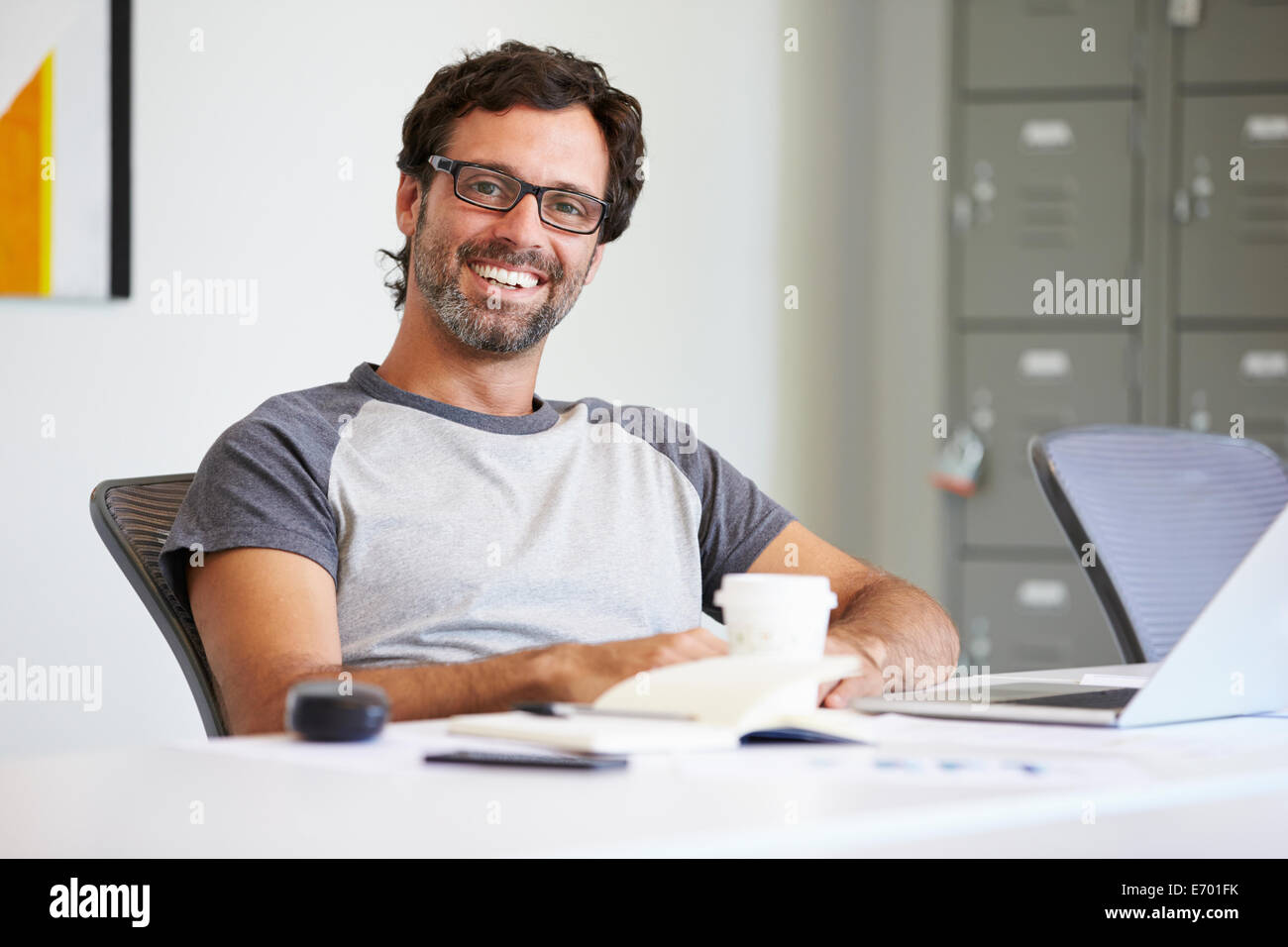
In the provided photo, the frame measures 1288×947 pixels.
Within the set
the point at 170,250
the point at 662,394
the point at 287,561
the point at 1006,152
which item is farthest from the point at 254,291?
the point at 1006,152

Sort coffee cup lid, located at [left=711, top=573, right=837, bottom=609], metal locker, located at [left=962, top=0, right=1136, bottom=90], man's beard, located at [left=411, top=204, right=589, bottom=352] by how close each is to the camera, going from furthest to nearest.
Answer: metal locker, located at [left=962, top=0, right=1136, bottom=90] < man's beard, located at [left=411, top=204, right=589, bottom=352] < coffee cup lid, located at [left=711, top=573, right=837, bottom=609]

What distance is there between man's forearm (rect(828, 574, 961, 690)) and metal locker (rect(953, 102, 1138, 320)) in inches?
89.3

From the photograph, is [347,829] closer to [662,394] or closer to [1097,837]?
[1097,837]

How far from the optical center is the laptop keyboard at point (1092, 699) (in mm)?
1086

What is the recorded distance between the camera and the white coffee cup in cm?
104

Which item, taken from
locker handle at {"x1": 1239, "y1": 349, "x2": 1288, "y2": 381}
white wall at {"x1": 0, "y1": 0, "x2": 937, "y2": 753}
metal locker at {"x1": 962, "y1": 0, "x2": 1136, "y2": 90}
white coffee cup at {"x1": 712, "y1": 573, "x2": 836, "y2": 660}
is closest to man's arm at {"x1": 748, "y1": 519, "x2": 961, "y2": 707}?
white coffee cup at {"x1": 712, "y1": 573, "x2": 836, "y2": 660}

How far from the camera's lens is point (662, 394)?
3.41m

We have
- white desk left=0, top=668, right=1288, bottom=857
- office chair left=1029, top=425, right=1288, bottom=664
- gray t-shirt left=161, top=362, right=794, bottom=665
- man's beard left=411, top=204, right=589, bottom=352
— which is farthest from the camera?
office chair left=1029, top=425, right=1288, bottom=664

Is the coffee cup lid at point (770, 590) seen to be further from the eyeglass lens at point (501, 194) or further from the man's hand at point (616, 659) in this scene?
the eyeglass lens at point (501, 194)

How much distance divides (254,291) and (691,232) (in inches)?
49.3

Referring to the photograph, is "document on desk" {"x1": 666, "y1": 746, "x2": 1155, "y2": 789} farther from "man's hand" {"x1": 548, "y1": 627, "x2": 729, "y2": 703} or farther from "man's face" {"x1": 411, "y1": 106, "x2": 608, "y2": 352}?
"man's face" {"x1": 411, "y1": 106, "x2": 608, "y2": 352}

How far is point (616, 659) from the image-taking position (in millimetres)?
1112

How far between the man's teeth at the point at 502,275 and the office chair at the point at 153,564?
0.46 meters

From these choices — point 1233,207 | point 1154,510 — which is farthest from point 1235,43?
point 1154,510
